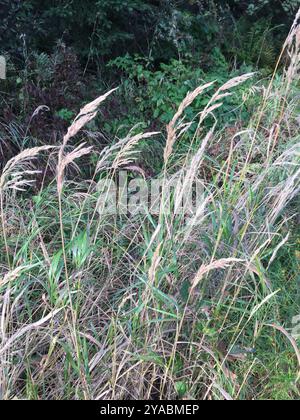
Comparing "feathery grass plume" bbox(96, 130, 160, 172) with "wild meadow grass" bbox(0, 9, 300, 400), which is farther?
"feathery grass plume" bbox(96, 130, 160, 172)

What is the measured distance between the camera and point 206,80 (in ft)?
19.8

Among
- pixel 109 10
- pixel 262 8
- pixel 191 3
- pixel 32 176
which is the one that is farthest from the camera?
pixel 262 8

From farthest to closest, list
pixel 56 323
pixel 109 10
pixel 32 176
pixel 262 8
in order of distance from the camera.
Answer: pixel 262 8
pixel 109 10
pixel 32 176
pixel 56 323

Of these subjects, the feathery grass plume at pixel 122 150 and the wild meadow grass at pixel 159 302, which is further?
the feathery grass plume at pixel 122 150

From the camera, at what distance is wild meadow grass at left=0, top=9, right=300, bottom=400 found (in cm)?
312

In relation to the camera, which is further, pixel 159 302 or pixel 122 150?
pixel 122 150

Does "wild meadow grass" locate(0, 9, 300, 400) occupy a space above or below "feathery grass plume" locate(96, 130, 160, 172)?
below

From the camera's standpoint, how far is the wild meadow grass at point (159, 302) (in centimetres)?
312

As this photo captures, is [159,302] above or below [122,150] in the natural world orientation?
below

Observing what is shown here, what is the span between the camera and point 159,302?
3.25 m

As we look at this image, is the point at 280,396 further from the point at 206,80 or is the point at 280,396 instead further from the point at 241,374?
the point at 206,80

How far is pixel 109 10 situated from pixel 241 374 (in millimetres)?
4254

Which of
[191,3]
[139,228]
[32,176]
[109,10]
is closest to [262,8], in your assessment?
[191,3]

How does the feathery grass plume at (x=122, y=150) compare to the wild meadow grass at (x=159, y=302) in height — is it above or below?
above
